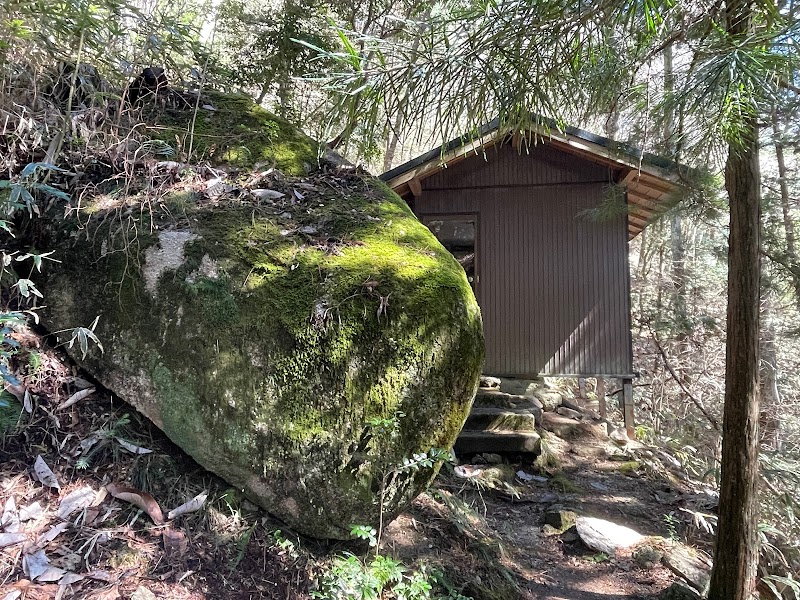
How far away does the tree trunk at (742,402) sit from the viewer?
3223 mm

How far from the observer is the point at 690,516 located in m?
5.13

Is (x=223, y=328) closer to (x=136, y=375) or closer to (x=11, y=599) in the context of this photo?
(x=136, y=375)

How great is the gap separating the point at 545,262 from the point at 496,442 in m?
3.27

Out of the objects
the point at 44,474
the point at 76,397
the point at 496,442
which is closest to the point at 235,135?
the point at 76,397

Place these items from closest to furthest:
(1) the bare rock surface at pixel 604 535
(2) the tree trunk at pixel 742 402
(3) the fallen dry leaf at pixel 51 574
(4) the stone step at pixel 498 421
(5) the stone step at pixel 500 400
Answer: (3) the fallen dry leaf at pixel 51 574 → (2) the tree trunk at pixel 742 402 → (1) the bare rock surface at pixel 604 535 → (4) the stone step at pixel 498 421 → (5) the stone step at pixel 500 400

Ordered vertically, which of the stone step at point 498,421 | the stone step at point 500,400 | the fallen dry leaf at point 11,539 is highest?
the fallen dry leaf at point 11,539

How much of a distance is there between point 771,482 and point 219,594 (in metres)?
4.87

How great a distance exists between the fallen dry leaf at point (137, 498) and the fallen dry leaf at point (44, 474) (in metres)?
0.22

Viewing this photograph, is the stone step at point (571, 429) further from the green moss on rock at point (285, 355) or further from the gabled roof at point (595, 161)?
the green moss on rock at point (285, 355)

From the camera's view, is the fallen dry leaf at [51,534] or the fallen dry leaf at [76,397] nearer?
the fallen dry leaf at [51,534]

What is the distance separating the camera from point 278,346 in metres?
2.64

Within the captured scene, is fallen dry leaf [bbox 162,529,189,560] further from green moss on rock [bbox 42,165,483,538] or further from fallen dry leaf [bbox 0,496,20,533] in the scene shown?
fallen dry leaf [bbox 0,496,20,533]

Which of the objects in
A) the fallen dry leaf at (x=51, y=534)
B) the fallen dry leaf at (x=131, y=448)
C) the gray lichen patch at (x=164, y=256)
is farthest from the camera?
the gray lichen patch at (x=164, y=256)

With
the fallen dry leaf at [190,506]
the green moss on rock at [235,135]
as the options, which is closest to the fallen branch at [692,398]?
the green moss on rock at [235,135]
